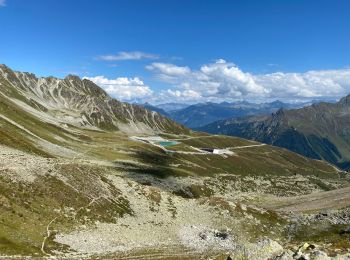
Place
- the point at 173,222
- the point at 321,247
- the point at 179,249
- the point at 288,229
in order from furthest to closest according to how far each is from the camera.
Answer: the point at 288,229 < the point at 173,222 < the point at 179,249 < the point at 321,247

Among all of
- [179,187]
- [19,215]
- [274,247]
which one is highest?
[274,247]

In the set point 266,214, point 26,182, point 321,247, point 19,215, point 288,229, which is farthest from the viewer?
point 266,214

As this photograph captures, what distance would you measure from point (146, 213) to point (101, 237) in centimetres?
1974

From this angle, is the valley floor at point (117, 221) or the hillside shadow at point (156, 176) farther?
the hillside shadow at point (156, 176)

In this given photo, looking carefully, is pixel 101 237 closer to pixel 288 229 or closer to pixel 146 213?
pixel 146 213

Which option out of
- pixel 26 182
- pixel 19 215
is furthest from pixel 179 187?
pixel 19 215

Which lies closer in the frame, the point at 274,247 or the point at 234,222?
the point at 274,247

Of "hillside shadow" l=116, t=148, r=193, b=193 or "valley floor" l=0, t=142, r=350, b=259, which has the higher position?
"valley floor" l=0, t=142, r=350, b=259

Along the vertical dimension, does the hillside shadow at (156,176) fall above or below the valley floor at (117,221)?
below

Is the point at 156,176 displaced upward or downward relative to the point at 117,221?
downward

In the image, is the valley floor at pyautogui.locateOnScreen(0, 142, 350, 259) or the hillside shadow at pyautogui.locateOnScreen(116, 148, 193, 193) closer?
the valley floor at pyautogui.locateOnScreen(0, 142, 350, 259)

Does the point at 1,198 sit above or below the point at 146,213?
above

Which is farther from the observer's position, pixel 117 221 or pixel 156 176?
pixel 156 176

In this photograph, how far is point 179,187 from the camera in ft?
500
